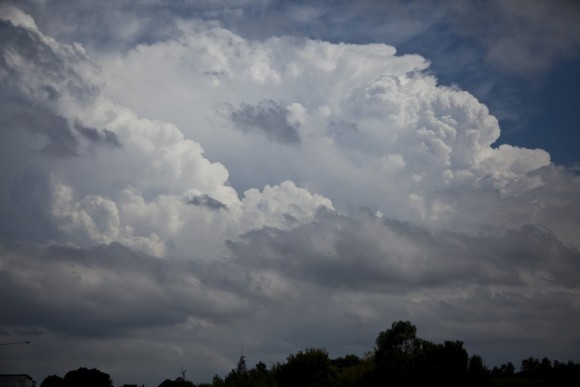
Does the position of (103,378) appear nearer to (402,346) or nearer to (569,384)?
(402,346)

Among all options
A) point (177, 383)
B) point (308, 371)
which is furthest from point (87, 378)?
point (308, 371)

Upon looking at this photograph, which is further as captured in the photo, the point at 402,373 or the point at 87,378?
the point at 87,378

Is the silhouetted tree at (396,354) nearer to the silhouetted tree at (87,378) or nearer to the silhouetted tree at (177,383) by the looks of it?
the silhouetted tree at (177,383)

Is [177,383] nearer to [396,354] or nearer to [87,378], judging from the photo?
[87,378]

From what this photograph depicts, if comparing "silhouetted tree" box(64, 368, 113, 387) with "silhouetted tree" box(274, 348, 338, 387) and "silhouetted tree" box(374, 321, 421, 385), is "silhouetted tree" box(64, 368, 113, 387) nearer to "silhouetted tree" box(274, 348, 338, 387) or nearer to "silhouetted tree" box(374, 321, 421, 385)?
"silhouetted tree" box(374, 321, 421, 385)

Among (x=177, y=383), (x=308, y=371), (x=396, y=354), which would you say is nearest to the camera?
(x=308, y=371)

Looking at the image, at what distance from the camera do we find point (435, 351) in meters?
103

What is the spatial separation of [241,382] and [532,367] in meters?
122

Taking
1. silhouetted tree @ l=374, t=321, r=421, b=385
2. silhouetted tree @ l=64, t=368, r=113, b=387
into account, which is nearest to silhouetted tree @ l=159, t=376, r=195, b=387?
silhouetted tree @ l=64, t=368, r=113, b=387

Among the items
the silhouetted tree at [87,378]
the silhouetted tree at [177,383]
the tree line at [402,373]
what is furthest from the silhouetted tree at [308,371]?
the silhouetted tree at [87,378]

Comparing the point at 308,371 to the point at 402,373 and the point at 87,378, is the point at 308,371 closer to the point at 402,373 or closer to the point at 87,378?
the point at 402,373

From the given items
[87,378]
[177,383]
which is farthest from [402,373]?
[87,378]

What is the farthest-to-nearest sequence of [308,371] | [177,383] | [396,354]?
1. [177,383]
2. [396,354]
3. [308,371]

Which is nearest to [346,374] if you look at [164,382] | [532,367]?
[164,382]
